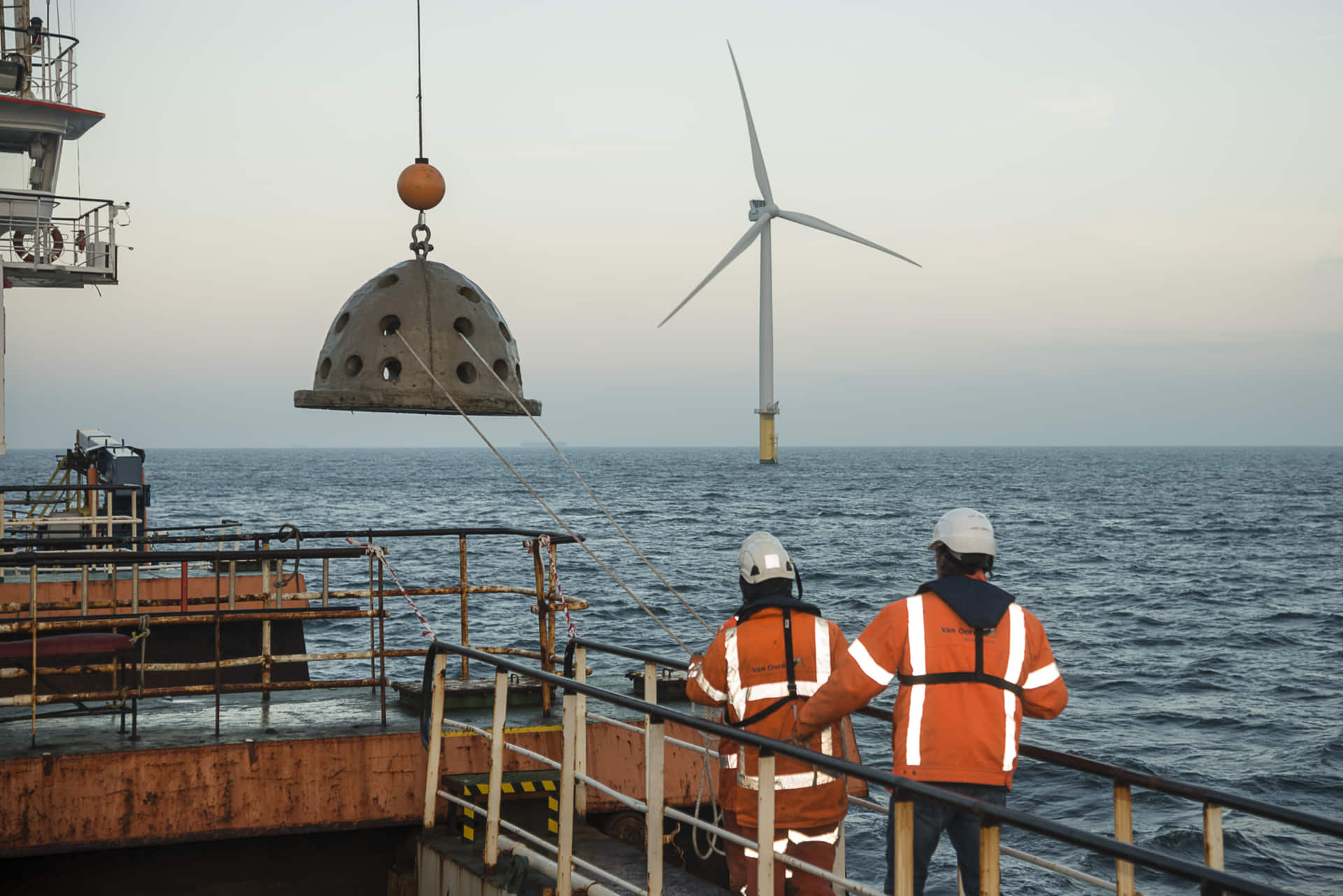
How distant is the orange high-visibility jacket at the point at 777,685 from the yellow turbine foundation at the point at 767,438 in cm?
13569

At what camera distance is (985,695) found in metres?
4.61

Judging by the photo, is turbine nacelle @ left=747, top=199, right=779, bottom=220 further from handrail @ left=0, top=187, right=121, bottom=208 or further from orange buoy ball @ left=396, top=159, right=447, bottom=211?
orange buoy ball @ left=396, top=159, right=447, bottom=211

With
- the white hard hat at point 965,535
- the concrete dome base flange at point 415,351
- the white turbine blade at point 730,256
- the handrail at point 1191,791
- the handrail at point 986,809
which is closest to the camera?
the handrail at point 986,809

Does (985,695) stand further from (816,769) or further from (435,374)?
(435,374)

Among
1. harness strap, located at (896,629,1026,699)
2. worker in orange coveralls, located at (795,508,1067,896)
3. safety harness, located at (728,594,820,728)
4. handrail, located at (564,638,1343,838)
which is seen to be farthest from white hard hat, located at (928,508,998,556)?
handrail, located at (564,638,1343,838)

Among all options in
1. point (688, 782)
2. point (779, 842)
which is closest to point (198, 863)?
point (688, 782)

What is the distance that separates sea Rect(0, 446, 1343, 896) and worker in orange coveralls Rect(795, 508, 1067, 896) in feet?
32.4

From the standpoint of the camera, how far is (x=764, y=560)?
505 centimetres

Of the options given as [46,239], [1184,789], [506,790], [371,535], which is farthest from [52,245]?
[1184,789]

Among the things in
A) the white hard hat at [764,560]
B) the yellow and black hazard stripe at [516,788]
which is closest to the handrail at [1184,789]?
the white hard hat at [764,560]

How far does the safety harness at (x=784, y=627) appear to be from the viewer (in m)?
5.00

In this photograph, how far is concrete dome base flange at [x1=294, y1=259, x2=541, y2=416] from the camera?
19.0ft

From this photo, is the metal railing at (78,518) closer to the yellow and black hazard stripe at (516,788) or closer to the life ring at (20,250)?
the life ring at (20,250)

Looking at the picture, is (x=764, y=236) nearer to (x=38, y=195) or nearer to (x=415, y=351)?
(x=38, y=195)
